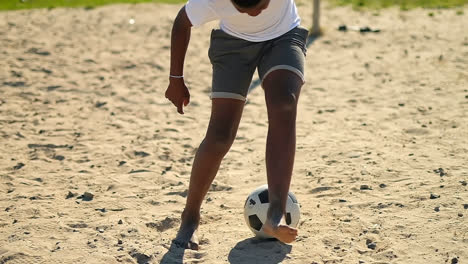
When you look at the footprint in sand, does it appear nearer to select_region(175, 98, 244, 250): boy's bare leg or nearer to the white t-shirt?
select_region(175, 98, 244, 250): boy's bare leg

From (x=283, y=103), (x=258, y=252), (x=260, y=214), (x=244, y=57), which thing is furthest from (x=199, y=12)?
(x=258, y=252)

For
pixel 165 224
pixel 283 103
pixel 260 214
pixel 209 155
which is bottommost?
pixel 165 224

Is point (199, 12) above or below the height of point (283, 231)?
above

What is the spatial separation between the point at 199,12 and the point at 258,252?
1.58 m

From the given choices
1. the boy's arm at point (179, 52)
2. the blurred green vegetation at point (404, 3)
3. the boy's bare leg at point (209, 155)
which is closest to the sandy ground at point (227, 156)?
the boy's bare leg at point (209, 155)

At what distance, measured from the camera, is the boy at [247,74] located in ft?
16.2

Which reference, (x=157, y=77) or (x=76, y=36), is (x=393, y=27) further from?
(x=76, y=36)

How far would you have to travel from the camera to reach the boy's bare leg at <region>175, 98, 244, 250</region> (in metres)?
5.18

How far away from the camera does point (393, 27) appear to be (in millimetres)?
11805

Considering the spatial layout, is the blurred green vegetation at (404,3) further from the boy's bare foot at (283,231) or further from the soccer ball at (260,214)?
the boy's bare foot at (283,231)

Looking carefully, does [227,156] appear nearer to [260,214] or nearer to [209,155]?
[260,214]

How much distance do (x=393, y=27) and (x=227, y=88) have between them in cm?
719

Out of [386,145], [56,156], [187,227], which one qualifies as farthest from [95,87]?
[187,227]

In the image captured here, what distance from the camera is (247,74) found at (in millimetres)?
5195
